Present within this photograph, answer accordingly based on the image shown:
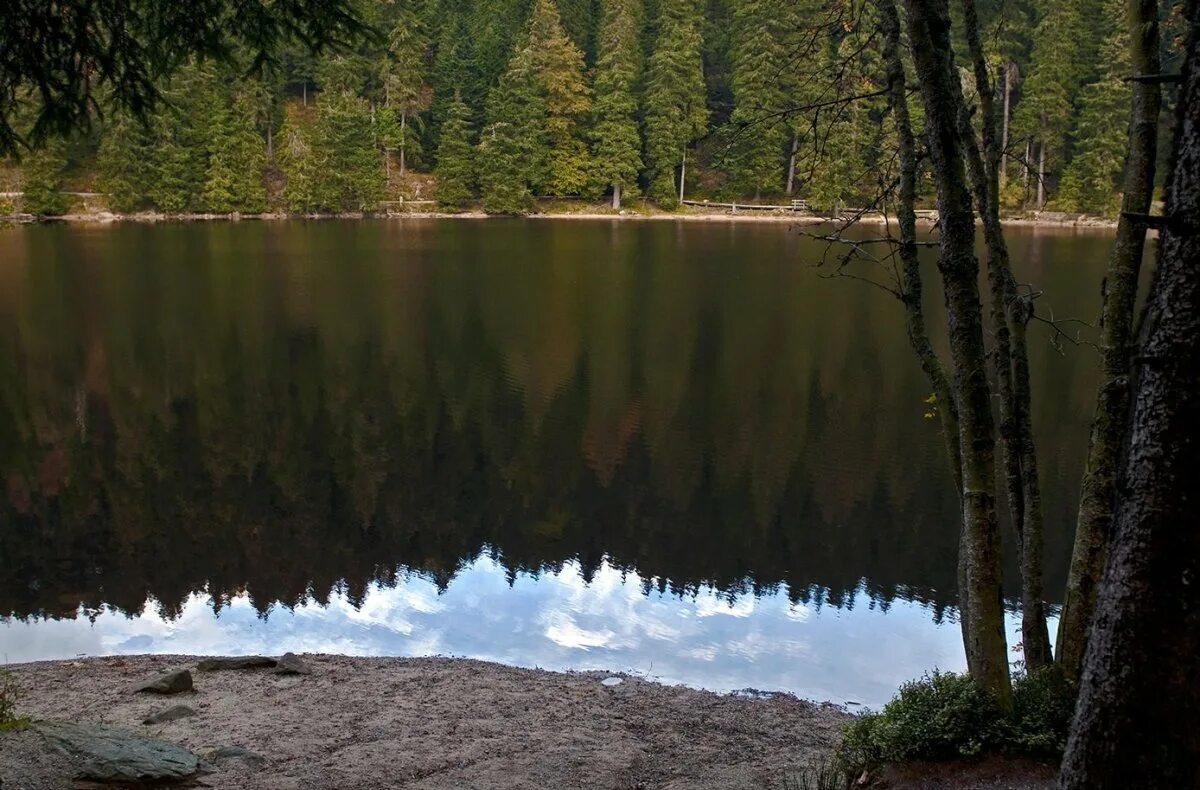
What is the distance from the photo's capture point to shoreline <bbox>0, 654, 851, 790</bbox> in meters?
5.25

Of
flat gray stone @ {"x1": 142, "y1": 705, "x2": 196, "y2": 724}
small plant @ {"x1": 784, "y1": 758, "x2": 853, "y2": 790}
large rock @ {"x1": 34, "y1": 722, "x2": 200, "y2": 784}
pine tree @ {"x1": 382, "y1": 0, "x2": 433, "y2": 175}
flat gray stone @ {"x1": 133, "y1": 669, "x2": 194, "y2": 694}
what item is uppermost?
pine tree @ {"x1": 382, "y1": 0, "x2": 433, "y2": 175}

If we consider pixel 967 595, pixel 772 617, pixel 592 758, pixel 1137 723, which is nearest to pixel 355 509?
pixel 772 617

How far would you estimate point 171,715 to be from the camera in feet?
20.0

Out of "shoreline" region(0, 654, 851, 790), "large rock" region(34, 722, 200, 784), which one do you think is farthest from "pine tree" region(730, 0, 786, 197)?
"large rock" region(34, 722, 200, 784)

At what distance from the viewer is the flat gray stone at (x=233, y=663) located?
750 centimetres

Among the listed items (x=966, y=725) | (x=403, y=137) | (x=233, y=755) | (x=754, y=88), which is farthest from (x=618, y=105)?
(x=966, y=725)

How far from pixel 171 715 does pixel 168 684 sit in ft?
2.20

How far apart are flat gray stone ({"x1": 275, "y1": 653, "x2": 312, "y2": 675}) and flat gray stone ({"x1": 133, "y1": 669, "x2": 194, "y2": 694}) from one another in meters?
0.75

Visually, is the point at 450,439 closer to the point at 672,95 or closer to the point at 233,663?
the point at 233,663

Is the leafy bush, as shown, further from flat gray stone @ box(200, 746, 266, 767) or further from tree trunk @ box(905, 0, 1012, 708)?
flat gray stone @ box(200, 746, 266, 767)

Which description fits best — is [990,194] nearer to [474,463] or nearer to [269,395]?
[474,463]

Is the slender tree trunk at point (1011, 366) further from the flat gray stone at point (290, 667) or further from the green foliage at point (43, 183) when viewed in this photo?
the green foliage at point (43, 183)

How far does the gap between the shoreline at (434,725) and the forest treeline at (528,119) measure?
41.6 meters

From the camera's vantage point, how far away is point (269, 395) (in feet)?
56.8
